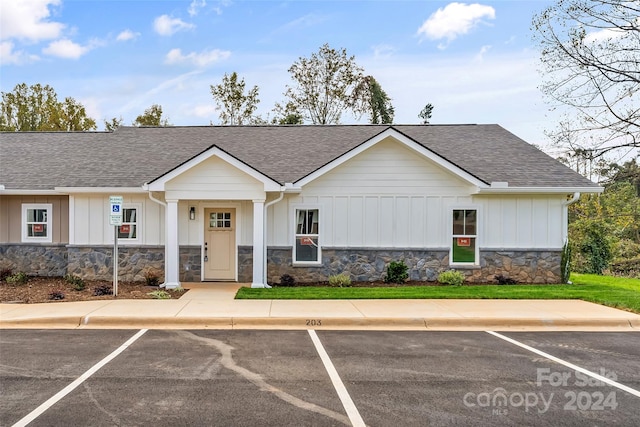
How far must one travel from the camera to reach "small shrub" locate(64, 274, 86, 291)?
12.0 m

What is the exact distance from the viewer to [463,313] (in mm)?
9336

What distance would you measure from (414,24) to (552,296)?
1116 centimetres

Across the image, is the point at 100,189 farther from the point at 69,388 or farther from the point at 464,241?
the point at 464,241

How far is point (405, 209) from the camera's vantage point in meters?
13.6

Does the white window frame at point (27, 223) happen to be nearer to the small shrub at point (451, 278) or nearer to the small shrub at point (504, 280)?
the small shrub at point (451, 278)

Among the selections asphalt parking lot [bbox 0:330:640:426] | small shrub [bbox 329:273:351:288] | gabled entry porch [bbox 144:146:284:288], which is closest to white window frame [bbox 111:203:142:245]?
gabled entry porch [bbox 144:146:284:288]

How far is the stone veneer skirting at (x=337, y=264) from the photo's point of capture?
1354 cm

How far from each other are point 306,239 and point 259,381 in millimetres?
8313

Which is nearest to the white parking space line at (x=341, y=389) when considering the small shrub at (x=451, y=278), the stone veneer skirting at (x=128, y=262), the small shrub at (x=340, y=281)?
the small shrub at (x=340, y=281)

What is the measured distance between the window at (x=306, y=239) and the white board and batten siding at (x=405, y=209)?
24 cm

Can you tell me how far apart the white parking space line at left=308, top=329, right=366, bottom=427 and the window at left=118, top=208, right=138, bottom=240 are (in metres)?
8.85

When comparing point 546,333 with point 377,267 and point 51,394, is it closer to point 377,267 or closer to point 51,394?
point 377,267

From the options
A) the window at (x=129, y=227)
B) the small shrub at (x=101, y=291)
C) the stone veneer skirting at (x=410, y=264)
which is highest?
the window at (x=129, y=227)

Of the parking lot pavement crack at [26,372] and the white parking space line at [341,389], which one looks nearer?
the white parking space line at [341,389]
